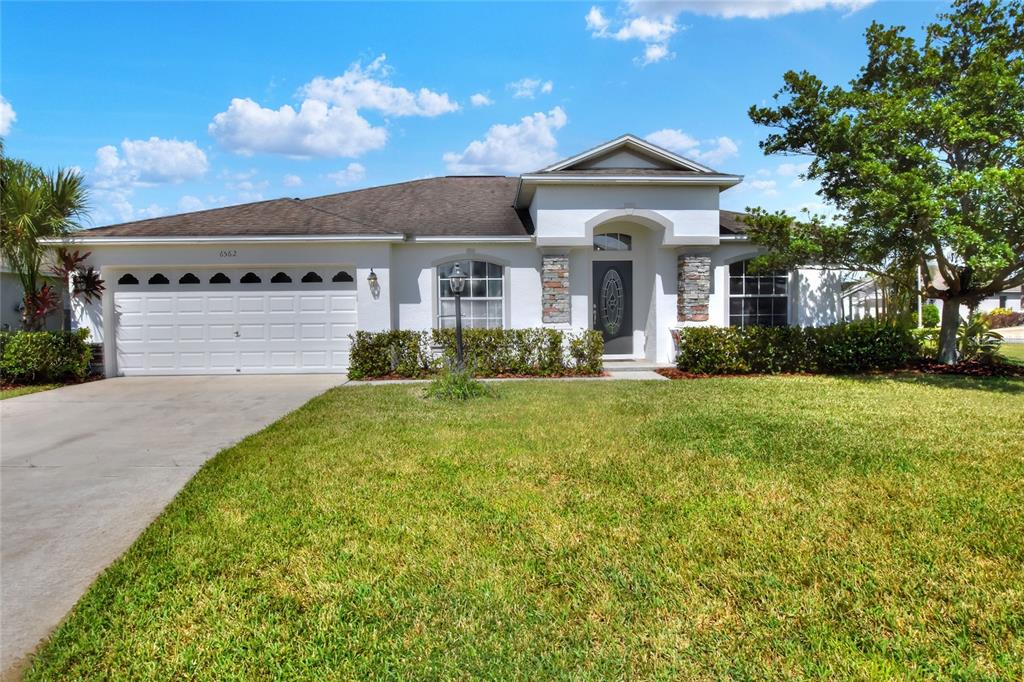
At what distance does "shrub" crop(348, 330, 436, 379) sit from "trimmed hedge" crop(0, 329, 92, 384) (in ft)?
19.2

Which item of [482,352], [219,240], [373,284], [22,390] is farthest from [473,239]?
[22,390]

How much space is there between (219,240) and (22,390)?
4784mm

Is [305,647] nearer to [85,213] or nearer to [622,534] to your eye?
[622,534]

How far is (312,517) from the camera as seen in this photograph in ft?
14.1

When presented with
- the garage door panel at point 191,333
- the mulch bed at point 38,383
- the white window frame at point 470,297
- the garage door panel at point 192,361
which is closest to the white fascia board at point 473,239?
the white window frame at point 470,297

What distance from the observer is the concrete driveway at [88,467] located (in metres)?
3.40

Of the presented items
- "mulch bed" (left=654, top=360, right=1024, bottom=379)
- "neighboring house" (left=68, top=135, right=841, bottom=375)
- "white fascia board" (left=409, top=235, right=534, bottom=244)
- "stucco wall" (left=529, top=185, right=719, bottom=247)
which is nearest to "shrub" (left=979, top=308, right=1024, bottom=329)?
"mulch bed" (left=654, top=360, right=1024, bottom=379)

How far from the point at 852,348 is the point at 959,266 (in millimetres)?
2889

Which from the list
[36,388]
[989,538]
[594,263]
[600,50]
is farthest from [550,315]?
[36,388]

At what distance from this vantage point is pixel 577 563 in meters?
3.56

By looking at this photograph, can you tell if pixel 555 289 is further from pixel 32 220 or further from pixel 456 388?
pixel 32 220

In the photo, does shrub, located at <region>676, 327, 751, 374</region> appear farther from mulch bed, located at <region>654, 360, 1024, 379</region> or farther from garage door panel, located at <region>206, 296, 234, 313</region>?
garage door panel, located at <region>206, 296, 234, 313</region>

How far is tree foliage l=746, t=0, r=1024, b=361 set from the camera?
965 centimetres

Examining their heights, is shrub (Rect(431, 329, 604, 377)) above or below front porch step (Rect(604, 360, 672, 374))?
above
